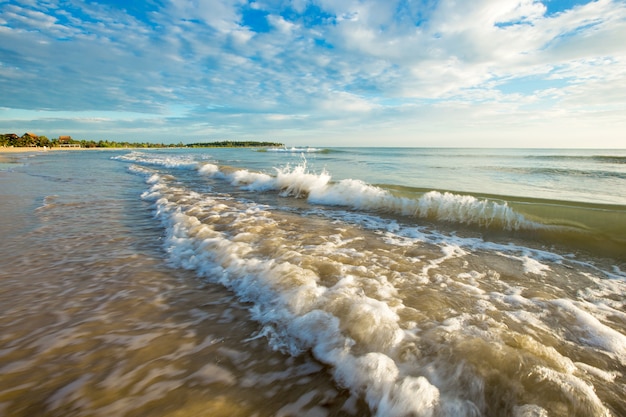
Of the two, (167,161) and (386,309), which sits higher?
(167,161)

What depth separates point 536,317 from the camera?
312cm

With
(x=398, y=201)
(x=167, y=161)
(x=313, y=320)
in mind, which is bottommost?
(x=313, y=320)

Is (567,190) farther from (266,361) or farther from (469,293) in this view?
(266,361)

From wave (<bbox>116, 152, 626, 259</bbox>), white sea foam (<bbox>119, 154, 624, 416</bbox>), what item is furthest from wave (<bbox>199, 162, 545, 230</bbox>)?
white sea foam (<bbox>119, 154, 624, 416</bbox>)

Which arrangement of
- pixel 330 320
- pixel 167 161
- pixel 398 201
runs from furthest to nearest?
pixel 167 161, pixel 398 201, pixel 330 320

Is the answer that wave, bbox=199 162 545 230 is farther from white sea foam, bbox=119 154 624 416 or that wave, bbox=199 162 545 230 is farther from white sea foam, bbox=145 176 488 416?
white sea foam, bbox=145 176 488 416

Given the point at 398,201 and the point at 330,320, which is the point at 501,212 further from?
the point at 330,320

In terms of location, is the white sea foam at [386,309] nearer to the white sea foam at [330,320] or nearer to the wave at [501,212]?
the white sea foam at [330,320]

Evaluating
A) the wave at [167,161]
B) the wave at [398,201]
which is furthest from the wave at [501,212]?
the wave at [167,161]

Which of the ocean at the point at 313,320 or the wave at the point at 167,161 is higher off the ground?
→ the wave at the point at 167,161

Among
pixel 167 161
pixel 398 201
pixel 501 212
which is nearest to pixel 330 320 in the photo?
pixel 501 212

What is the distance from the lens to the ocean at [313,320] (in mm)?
2109

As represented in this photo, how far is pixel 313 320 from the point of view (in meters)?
2.97

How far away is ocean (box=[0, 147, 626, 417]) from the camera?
2109 millimetres
